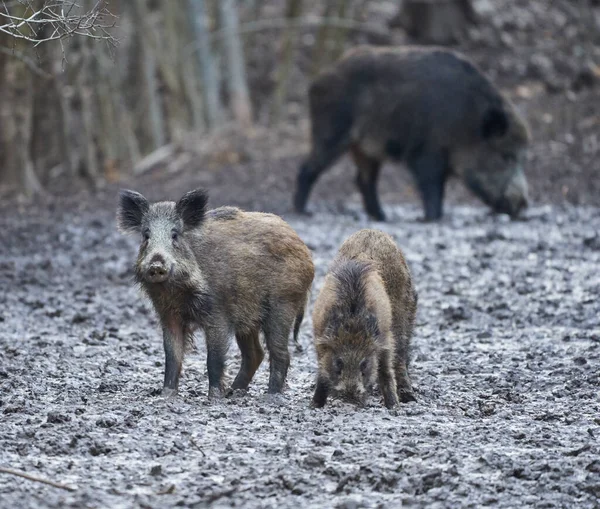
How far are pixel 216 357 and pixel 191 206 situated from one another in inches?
38.8

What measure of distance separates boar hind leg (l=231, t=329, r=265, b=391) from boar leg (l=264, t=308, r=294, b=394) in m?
0.22

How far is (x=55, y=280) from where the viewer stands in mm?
11219

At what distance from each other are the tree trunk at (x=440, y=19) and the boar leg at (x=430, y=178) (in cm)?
982

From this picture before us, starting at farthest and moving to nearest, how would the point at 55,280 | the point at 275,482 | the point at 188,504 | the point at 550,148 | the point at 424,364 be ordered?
the point at 550,148, the point at 55,280, the point at 424,364, the point at 275,482, the point at 188,504

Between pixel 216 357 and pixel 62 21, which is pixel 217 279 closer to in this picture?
pixel 216 357

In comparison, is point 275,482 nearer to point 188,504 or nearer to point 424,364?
point 188,504

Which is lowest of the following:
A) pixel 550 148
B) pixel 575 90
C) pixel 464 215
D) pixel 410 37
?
pixel 464 215

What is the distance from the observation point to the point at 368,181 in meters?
15.7

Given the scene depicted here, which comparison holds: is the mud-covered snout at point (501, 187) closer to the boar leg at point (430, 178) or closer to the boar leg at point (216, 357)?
the boar leg at point (430, 178)

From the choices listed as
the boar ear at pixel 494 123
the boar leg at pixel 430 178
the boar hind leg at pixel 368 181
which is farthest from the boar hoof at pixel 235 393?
the boar ear at pixel 494 123

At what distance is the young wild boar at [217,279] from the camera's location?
6.87m

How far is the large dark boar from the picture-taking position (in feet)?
50.0

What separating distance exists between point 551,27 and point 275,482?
2173cm

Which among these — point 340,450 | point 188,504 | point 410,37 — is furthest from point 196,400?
point 410,37
